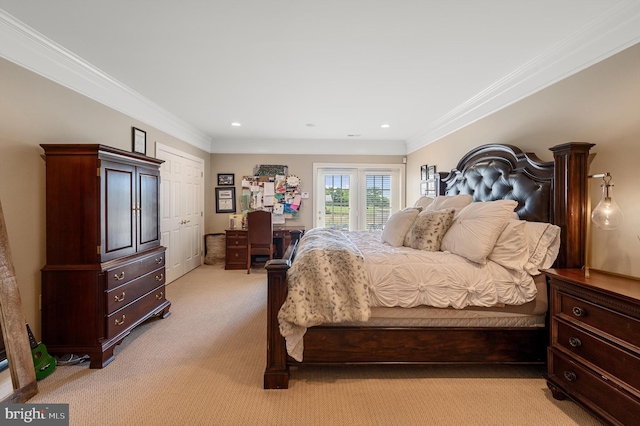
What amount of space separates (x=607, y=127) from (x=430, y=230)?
1320 mm

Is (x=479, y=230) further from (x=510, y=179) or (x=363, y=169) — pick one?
(x=363, y=169)

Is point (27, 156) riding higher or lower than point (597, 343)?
higher

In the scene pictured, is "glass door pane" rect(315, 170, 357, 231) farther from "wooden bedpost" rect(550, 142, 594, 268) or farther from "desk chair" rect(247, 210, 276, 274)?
"wooden bedpost" rect(550, 142, 594, 268)

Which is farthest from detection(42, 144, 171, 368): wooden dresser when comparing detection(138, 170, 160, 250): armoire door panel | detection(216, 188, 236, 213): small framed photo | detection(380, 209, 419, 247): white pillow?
detection(216, 188, 236, 213): small framed photo

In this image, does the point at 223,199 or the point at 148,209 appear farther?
the point at 223,199

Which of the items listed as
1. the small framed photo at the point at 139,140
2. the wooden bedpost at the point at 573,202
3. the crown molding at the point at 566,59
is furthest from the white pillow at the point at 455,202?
the small framed photo at the point at 139,140

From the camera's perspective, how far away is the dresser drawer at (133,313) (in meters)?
2.17

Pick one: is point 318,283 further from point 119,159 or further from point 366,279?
point 119,159

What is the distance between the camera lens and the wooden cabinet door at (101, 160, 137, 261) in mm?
2150

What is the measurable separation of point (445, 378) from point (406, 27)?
248cm

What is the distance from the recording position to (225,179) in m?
5.54

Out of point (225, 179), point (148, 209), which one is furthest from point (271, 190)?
point (148, 209)

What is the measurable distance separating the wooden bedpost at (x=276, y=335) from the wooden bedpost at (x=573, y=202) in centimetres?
192

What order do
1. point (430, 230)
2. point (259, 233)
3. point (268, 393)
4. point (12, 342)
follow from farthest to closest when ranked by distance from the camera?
point (259, 233) → point (430, 230) → point (268, 393) → point (12, 342)
